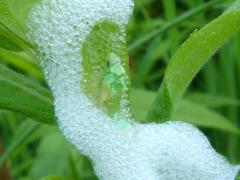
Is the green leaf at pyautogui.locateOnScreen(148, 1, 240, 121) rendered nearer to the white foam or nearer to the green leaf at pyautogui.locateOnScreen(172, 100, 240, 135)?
Result: the white foam

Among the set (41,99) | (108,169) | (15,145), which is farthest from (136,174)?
(15,145)

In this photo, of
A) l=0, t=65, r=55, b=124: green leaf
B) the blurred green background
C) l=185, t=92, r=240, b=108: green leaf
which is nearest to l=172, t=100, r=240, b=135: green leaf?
the blurred green background

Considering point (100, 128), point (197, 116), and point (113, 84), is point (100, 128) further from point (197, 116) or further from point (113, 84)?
point (197, 116)

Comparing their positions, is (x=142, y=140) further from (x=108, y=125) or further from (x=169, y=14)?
(x=169, y=14)

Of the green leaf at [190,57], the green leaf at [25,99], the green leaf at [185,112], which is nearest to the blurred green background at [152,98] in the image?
the green leaf at [185,112]

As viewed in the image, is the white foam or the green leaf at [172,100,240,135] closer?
the white foam

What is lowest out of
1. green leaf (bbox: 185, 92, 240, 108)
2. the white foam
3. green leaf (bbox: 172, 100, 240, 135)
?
green leaf (bbox: 185, 92, 240, 108)
